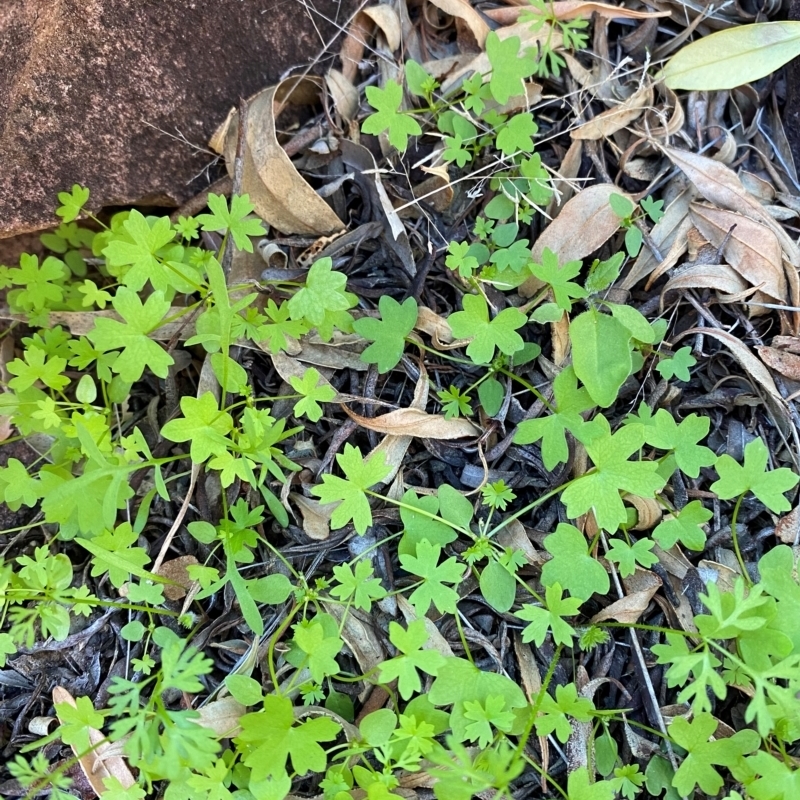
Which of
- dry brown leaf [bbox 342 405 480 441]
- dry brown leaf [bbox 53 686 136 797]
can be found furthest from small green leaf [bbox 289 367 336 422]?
dry brown leaf [bbox 53 686 136 797]

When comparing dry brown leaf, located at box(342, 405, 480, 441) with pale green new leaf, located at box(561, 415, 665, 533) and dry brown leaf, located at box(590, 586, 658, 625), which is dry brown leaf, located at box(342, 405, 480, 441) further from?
dry brown leaf, located at box(590, 586, 658, 625)

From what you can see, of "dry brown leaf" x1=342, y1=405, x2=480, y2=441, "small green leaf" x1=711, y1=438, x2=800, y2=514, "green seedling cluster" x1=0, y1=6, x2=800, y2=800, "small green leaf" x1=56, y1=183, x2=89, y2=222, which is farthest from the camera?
"small green leaf" x1=56, y1=183, x2=89, y2=222

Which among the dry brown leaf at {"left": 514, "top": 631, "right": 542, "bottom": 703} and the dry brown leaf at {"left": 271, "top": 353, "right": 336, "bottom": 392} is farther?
the dry brown leaf at {"left": 271, "top": 353, "right": 336, "bottom": 392}

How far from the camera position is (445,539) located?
2039mm

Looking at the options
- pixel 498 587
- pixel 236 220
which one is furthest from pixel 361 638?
pixel 236 220

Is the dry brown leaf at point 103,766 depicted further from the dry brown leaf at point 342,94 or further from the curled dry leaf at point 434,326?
the dry brown leaf at point 342,94

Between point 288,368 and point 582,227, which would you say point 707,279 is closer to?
point 582,227

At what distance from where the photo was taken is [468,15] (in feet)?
7.92

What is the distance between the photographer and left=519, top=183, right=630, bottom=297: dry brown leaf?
2256 mm

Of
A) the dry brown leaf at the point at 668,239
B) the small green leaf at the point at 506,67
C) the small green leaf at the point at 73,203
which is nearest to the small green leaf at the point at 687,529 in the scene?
the dry brown leaf at the point at 668,239

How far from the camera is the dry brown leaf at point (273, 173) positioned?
231cm

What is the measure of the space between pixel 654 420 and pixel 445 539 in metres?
0.71

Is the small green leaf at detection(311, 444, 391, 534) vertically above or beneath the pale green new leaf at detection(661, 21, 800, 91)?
beneath

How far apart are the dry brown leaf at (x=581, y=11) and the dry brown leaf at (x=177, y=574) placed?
2.15 metres
